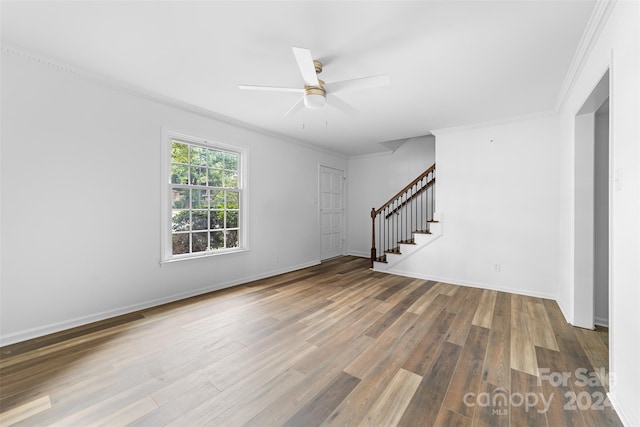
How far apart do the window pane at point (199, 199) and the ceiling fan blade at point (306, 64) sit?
240 cm

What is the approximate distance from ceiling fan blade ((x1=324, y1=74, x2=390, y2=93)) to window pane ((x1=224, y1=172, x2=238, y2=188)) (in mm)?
2483

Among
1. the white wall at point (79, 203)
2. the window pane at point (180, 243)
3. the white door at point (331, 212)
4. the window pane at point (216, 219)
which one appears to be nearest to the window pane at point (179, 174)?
the white wall at point (79, 203)

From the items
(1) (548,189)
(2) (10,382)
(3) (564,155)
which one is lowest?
(2) (10,382)

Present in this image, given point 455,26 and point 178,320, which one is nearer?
point 455,26

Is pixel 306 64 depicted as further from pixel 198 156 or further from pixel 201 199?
pixel 201 199

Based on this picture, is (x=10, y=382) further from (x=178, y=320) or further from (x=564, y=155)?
(x=564, y=155)

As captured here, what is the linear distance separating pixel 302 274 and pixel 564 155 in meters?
4.31

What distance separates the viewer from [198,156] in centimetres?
380

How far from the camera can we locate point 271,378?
1912 mm

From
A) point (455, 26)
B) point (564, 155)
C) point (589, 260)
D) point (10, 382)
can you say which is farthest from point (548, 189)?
point (10, 382)

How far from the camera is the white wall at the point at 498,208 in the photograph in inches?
146

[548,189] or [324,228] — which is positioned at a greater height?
[548,189]

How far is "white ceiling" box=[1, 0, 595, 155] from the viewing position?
1.83 m

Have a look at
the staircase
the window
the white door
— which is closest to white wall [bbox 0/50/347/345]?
the window
